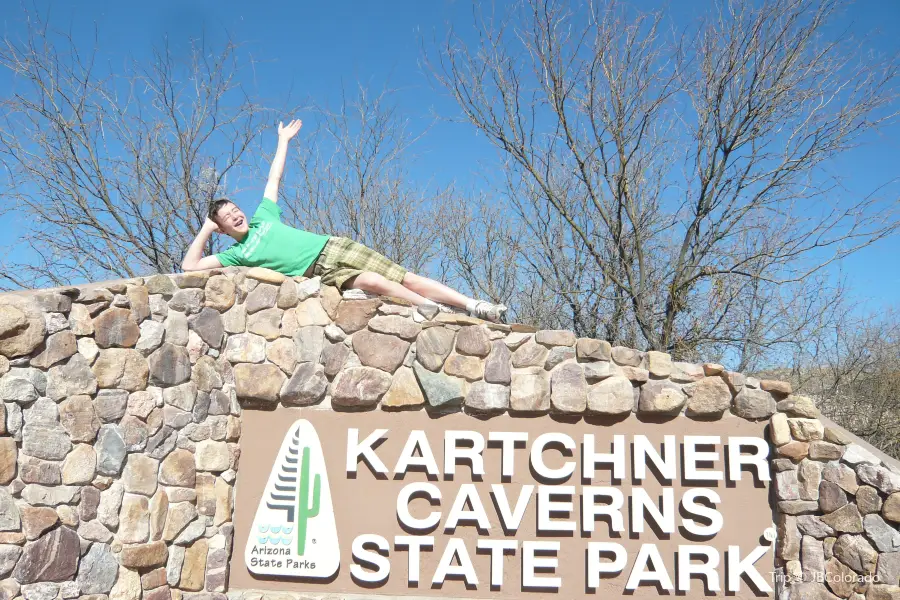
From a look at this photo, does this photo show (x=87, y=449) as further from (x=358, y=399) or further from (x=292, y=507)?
(x=358, y=399)

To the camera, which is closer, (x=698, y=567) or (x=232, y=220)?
(x=698, y=567)

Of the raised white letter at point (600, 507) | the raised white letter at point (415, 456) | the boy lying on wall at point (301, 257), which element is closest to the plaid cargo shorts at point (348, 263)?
the boy lying on wall at point (301, 257)

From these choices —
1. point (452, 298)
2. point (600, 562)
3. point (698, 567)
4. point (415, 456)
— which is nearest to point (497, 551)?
point (600, 562)

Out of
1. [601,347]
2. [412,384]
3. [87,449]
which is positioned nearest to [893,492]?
[601,347]

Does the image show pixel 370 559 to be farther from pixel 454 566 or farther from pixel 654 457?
pixel 654 457

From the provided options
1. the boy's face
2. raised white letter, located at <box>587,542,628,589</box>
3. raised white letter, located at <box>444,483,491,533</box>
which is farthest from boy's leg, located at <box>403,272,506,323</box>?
raised white letter, located at <box>587,542,628,589</box>

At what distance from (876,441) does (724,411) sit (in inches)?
239

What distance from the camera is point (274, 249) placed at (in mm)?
5414

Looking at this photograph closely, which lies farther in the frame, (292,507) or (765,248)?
(765,248)

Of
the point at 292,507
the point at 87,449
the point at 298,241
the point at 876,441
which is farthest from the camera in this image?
the point at 876,441

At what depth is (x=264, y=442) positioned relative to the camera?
5.00 m

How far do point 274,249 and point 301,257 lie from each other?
21cm

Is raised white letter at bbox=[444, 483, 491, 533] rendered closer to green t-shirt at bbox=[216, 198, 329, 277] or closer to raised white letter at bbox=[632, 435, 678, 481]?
raised white letter at bbox=[632, 435, 678, 481]

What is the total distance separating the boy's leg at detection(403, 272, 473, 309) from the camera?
5414 millimetres
